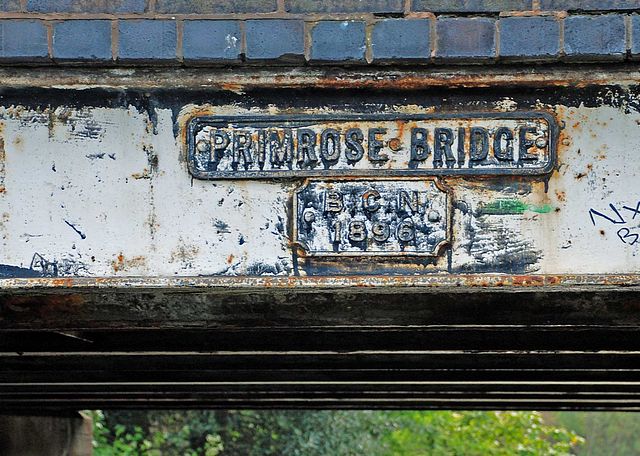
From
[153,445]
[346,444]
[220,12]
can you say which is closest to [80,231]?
[220,12]

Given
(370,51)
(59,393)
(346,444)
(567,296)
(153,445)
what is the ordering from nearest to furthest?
(370,51)
(567,296)
(59,393)
(153,445)
(346,444)

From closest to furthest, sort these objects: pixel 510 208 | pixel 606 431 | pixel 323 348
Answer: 1. pixel 510 208
2. pixel 323 348
3. pixel 606 431

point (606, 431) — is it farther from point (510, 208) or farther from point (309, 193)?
point (309, 193)

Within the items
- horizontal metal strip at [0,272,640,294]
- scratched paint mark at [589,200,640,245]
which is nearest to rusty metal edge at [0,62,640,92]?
scratched paint mark at [589,200,640,245]

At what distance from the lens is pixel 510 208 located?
455 centimetres

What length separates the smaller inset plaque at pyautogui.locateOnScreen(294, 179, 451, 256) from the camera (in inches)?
180

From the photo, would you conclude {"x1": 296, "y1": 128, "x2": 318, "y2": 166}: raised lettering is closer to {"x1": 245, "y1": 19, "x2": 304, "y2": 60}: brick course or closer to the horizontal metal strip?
{"x1": 245, "y1": 19, "x2": 304, "y2": 60}: brick course

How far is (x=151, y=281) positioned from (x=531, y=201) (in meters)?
1.48

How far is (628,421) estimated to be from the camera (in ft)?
112

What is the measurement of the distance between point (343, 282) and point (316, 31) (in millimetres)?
949

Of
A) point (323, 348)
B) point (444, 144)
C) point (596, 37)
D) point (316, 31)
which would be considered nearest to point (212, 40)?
point (316, 31)

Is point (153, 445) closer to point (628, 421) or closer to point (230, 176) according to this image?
point (230, 176)

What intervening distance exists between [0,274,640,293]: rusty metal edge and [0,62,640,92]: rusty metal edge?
72 cm

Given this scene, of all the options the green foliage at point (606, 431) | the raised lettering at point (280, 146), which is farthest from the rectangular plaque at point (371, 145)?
the green foliage at point (606, 431)
